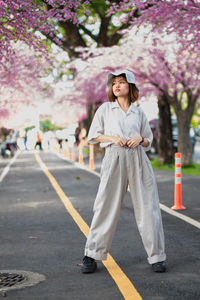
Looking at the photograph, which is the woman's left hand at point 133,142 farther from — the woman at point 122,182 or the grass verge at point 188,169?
the grass verge at point 188,169

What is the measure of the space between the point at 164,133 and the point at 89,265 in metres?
20.0

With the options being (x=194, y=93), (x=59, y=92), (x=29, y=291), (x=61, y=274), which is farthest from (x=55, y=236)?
(x=59, y=92)

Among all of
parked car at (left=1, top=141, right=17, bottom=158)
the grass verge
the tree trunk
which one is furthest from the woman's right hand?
parked car at (left=1, top=141, right=17, bottom=158)

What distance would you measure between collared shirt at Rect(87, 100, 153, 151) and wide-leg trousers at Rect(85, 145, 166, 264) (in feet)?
0.52

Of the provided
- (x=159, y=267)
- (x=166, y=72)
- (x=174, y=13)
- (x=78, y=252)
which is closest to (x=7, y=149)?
(x=166, y=72)

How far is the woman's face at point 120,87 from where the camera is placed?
20.2 ft

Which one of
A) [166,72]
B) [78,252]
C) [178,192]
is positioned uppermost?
[166,72]

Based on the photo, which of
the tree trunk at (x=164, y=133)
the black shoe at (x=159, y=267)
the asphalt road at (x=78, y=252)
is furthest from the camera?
the tree trunk at (x=164, y=133)

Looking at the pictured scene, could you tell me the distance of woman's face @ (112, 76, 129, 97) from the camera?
6.14 m

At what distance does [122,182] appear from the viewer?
603cm

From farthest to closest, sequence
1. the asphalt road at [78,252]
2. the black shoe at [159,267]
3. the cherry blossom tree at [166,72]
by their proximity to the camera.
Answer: the cherry blossom tree at [166,72], the black shoe at [159,267], the asphalt road at [78,252]

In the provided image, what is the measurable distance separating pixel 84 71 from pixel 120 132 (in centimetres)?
2193

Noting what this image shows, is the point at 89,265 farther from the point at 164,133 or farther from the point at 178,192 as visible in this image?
the point at 164,133

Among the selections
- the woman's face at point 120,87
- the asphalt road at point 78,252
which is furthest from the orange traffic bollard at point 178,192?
the woman's face at point 120,87
